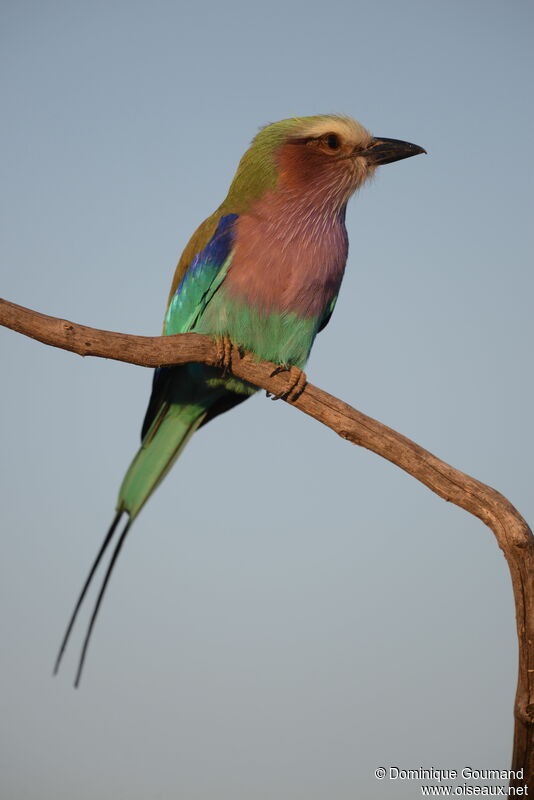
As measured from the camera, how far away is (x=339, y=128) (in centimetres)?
392

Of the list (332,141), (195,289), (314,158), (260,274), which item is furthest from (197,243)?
(332,141)

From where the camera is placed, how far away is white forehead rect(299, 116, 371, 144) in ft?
12.8

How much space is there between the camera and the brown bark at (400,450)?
262 centimetres

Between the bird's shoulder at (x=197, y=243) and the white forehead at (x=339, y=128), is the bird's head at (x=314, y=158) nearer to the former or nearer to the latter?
the white forehead at (x=339, y=128)

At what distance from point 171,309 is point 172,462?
2.61 ft

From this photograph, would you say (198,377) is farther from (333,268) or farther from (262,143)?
(262,143)

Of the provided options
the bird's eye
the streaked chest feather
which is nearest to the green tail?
the streaked chest feather

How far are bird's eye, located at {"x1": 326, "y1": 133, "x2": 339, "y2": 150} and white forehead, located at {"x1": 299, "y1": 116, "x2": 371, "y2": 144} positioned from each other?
2 cm

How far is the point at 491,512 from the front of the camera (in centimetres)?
284


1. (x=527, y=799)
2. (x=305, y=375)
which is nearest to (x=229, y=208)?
(x=305, y=375)

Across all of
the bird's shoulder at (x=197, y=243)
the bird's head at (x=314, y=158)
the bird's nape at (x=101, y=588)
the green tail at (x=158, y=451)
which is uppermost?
the bird's head at (x=314, y=158)

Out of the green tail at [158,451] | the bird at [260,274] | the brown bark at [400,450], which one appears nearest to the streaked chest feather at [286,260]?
the bird at [260,274]

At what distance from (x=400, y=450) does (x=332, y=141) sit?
177 cm

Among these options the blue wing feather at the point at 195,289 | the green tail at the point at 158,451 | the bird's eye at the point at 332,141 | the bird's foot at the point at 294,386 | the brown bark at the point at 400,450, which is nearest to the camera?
the brown bark at the point at 400,450
